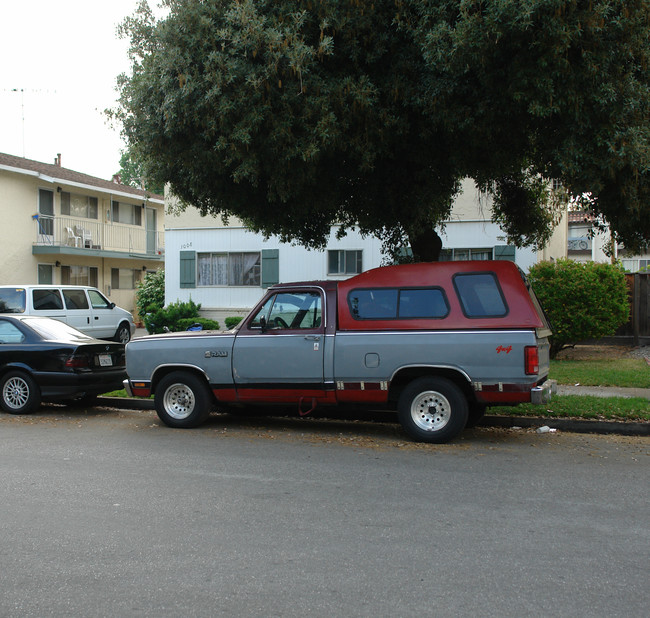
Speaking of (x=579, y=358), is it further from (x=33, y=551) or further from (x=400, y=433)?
(x=33, y=551)

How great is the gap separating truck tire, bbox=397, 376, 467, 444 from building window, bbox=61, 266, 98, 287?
24.0m

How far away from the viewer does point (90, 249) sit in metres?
28.0

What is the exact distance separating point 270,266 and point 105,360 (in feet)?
32.9

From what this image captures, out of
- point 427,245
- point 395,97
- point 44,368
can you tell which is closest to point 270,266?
point 427,245

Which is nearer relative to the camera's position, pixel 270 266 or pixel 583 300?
pixel 583 300

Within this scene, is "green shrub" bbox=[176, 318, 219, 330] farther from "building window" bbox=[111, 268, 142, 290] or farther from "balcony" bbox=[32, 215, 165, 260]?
"building window" bbox=[111, 268, 142, 290]

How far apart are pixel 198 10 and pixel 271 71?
4.60 ft

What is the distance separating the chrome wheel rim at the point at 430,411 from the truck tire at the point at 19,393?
5.54 metres

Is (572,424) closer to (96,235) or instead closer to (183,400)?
(183,400)

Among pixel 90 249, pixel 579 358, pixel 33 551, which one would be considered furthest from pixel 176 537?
pixel 90 249

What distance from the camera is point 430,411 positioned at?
25.4 ft

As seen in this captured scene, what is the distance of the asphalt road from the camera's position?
12.3 ft

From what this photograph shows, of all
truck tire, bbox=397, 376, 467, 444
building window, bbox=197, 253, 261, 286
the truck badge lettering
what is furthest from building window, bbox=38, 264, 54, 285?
truck tire, bbox=397, 376, 467, 444

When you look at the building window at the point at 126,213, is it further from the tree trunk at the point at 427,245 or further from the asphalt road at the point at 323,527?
the asphalt road at the point at 323,527
